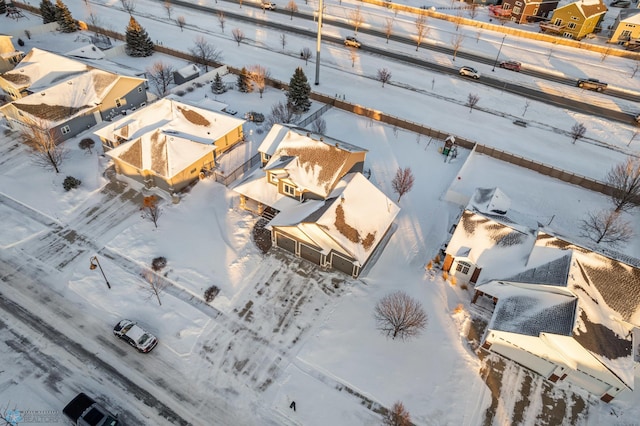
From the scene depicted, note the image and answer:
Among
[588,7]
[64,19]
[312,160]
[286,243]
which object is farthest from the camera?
[588,7]

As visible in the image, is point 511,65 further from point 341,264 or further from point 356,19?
point 341,264

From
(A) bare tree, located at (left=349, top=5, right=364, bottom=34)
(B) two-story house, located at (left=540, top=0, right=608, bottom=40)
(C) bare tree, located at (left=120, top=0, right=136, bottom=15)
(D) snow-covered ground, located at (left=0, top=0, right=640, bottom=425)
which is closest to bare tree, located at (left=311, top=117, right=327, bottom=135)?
(D) snow-covered ground, located at (left=0, top=0, right=640, bottom=425)

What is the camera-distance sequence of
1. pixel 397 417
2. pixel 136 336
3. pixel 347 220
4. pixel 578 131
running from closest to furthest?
pixel 397 417 → pixel 136 336 → pixel 347 220 → pixel 578 131

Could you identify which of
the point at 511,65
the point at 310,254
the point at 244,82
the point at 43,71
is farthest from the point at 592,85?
the point at 43,71

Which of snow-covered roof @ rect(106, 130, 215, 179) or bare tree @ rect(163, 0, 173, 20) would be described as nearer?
snow-covered roof @ rect(106, 130, 215, 179)

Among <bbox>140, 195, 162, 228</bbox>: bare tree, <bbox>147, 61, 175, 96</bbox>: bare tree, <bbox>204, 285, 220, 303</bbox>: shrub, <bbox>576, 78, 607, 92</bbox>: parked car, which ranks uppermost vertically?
<bbox>576, 78, 607, 92</bbox>: parked car

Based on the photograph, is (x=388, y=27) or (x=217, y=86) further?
(x=388, y=27)

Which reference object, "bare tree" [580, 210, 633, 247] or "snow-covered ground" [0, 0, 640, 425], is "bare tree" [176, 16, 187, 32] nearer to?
"snow-covered ground" [0, 0, 640, 425]
